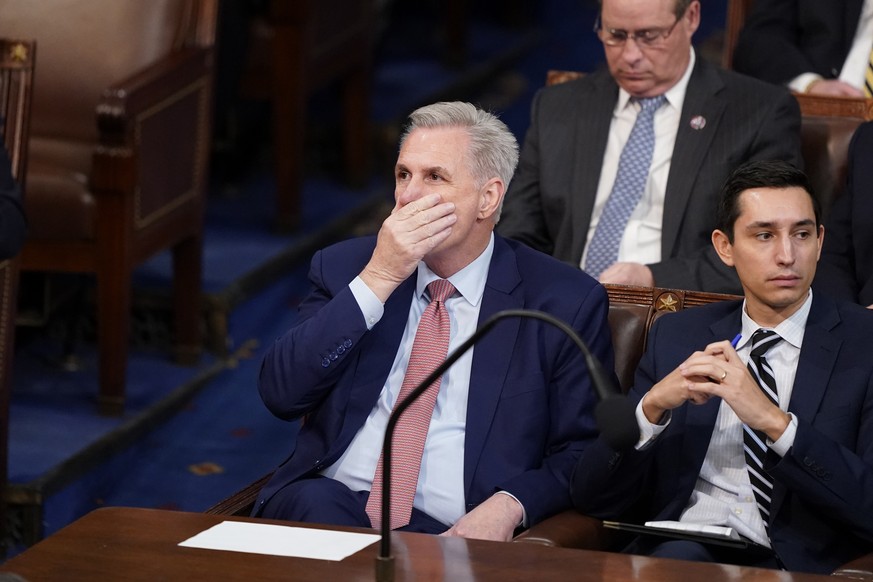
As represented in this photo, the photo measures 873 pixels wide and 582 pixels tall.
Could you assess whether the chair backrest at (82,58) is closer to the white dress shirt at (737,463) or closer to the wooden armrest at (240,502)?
the wooden armrest at (240,502)

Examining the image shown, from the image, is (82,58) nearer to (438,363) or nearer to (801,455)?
(438,363)

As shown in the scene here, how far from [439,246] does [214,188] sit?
339 centimetres

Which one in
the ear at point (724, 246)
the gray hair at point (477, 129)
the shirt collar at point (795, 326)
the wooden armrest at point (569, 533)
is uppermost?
the gray hair at point (477, 129)

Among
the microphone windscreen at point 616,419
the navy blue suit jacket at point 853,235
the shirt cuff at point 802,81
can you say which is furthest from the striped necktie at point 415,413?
the shirt cuff at point 802,81

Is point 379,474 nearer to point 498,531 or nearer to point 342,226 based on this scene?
point 498,531

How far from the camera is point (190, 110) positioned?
436cm

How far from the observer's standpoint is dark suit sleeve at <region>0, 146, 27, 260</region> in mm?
3174

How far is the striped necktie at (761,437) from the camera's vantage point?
2.43 meters

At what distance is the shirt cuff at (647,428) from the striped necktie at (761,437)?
16cm

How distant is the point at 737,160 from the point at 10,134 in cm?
170

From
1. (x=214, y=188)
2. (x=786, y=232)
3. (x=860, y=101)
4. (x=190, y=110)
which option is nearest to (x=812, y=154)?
(x=860, y=101)

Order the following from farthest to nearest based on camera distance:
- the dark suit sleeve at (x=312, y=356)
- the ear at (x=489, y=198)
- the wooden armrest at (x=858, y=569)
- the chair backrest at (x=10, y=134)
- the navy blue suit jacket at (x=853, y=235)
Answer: the chair backrest at (x=10, y=134)
the navy blue suit jacket at (x=853, y=235)
the ear at (x=489, y=198)
the dark suit sleeve at (x=312, y=356)
the wooden armrest at (x=858, y=569)

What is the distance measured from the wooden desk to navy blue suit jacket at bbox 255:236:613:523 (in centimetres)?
45

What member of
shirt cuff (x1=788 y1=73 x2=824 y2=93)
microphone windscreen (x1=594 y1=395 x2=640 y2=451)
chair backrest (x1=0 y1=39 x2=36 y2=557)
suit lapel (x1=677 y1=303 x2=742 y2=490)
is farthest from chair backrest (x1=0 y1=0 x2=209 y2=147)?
microphone windscreen (x1=594 y1=395 x2=640 y2=451)
